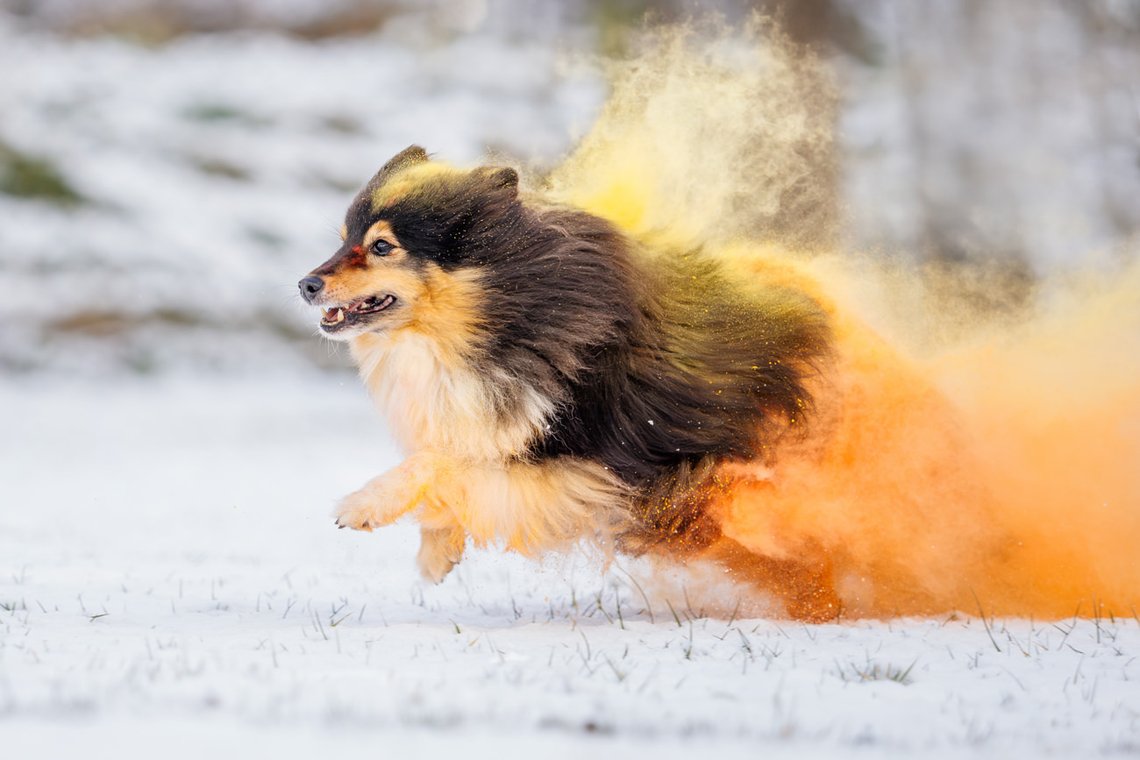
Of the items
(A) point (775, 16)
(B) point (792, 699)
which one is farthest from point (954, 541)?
(A) point (775, 16)

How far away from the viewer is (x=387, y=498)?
3775 millimetres

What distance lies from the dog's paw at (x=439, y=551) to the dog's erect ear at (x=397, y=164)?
1245mm

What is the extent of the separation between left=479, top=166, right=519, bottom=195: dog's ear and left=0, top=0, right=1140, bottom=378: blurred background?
7.12 metres

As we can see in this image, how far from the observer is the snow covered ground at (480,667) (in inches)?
98.3

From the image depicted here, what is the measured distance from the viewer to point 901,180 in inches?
573

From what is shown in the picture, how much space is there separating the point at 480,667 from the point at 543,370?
1.06m

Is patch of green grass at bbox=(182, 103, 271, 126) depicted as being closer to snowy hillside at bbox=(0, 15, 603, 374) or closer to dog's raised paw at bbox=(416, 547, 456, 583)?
snowy hillside at bbox=(0, 15, 603, 374)

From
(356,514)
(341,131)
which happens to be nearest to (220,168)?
(341,131)

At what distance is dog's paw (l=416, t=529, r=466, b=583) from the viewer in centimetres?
423

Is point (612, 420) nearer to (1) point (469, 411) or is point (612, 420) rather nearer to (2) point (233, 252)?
(1) point (469, 411)

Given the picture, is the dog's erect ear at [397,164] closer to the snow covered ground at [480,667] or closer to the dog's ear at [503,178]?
the dog's ear at [503,178]

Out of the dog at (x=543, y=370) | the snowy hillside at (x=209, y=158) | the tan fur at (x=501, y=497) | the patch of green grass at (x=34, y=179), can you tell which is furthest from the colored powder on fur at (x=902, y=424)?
the patch of green grass at (x=34, y=179)

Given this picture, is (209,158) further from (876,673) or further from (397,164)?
(876,673)

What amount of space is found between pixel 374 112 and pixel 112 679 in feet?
57.5
